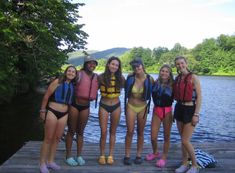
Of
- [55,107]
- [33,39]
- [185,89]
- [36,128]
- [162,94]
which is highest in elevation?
[33,39]

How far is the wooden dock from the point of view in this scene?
666 cm

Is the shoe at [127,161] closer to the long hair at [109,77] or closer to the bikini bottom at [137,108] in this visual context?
the bikini bottom at [137,108]

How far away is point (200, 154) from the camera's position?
23.3ft

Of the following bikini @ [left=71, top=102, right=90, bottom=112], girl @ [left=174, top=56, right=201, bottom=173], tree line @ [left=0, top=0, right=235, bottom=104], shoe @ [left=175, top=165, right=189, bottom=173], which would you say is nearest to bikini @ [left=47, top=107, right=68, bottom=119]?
bikini @ [left=71, top=102, right=90, bottom=112]

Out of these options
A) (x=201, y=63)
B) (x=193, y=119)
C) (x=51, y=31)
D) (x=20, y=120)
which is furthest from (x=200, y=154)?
(x=201, y=63)

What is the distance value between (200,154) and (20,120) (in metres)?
12.5

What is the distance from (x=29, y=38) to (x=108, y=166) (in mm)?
15166

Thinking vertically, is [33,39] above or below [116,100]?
above

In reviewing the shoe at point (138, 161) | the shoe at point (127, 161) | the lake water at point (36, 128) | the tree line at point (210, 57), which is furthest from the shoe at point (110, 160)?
the tree line at point (210, 57)

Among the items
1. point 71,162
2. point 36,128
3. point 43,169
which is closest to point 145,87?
point 71,162

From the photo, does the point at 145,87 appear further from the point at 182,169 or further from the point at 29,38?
the point at 29,38

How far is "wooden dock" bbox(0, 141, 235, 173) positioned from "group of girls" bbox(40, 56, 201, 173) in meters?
0.30

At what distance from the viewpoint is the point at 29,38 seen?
66.9 feet

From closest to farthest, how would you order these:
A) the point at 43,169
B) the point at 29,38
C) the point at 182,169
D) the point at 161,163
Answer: the point at 43,169 → the point at 182,169 → the point at 161,163 → the point at 29,38
